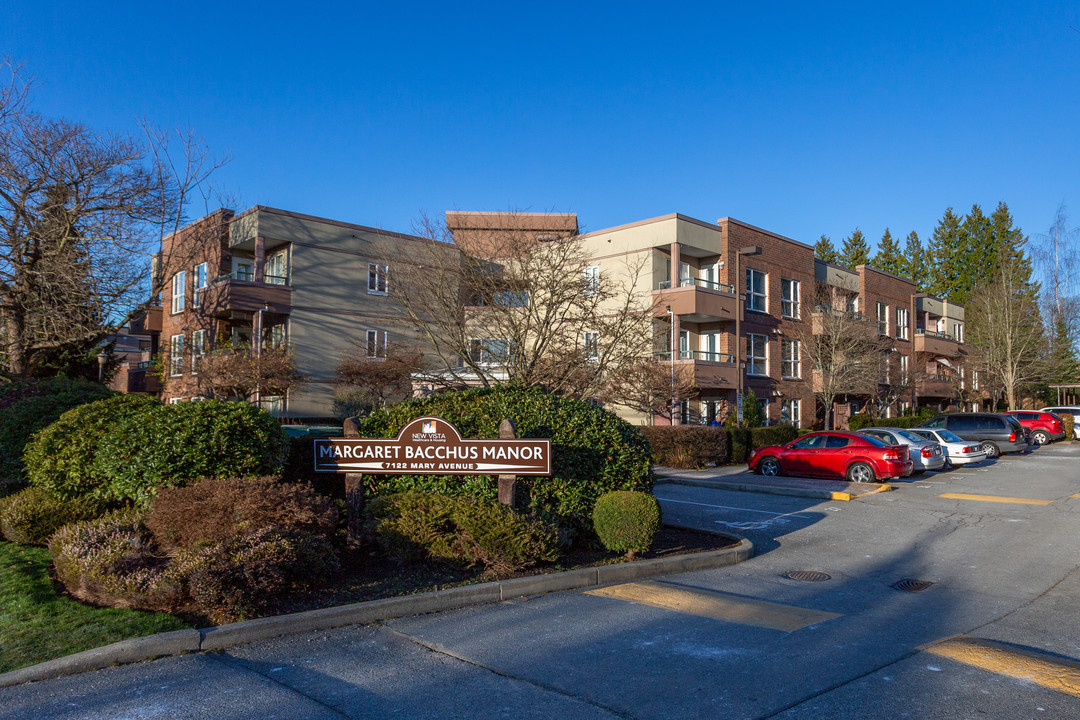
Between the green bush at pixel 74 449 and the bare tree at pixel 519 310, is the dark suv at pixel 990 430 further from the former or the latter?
the green bush at pixel 74 449

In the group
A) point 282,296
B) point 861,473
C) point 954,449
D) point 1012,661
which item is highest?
point 282,296

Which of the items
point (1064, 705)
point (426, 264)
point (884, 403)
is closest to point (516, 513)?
point (1064, 705)

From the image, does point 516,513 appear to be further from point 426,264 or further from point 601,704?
point 426,264

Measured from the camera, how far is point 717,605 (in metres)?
7.34

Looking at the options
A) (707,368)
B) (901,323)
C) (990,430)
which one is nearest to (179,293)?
(707,368)

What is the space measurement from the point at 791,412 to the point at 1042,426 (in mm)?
10418

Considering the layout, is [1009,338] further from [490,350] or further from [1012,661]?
[1012,661]

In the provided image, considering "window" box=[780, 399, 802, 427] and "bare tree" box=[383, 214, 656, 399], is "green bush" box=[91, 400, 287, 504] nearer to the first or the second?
"bare tree" box=[383, 214, 656, 399]

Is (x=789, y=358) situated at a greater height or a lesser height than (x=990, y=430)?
greater

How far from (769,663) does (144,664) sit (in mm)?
4471

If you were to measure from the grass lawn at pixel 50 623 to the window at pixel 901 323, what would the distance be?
4595 cm

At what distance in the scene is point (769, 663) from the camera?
18.3 ft

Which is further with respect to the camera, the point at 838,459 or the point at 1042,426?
the point at 1042,426

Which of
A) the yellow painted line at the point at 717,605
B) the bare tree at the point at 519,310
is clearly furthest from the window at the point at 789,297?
the yellow painted line at the point at 717,605
